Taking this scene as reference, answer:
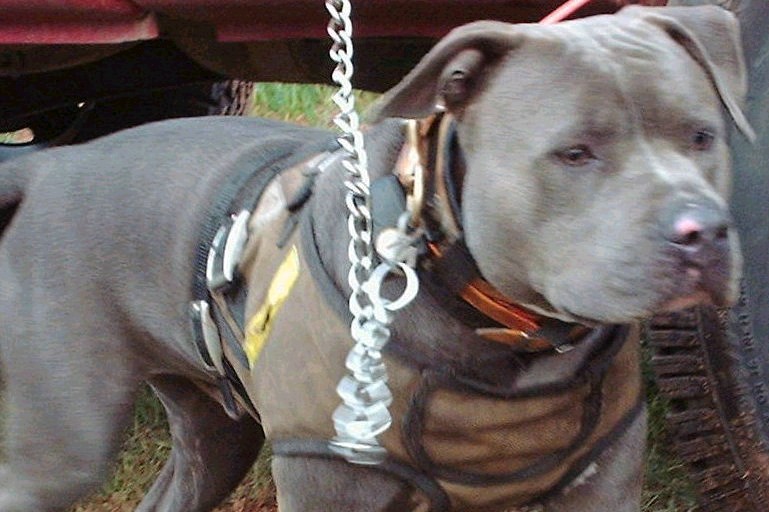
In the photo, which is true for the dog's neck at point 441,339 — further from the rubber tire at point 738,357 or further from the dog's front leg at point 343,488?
the rubber tire at point 738,357

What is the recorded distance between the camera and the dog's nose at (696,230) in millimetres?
2113

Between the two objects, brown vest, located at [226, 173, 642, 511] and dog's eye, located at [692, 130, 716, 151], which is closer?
dog's eye, located at [692, 130, 716, 151]

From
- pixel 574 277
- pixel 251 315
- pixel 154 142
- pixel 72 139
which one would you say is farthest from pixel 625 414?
pixel 72 139

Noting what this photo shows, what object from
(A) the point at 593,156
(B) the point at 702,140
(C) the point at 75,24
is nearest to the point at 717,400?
(B) the point at 702,140

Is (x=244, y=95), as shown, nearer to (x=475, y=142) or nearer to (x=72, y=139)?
(x=72, y=139)

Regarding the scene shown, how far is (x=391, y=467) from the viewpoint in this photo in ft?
8.26

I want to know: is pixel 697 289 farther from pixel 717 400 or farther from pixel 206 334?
pixel 206 334

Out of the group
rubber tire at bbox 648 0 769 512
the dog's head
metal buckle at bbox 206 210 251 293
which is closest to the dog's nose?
the dog's head

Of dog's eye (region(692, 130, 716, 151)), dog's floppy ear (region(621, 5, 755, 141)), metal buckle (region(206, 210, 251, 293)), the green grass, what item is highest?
dog's floppy ear (region(621, 5, 755, 141))

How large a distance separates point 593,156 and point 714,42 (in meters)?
0.37

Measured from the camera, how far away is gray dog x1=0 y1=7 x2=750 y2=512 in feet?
7.31

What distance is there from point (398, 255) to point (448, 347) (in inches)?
7.0

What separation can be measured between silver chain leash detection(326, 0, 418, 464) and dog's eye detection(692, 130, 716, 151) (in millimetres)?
480

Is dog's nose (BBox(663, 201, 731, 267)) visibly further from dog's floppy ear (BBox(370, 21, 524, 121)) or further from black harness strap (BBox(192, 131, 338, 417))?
black harness strap (BBox(192, 131, 338, 417))
